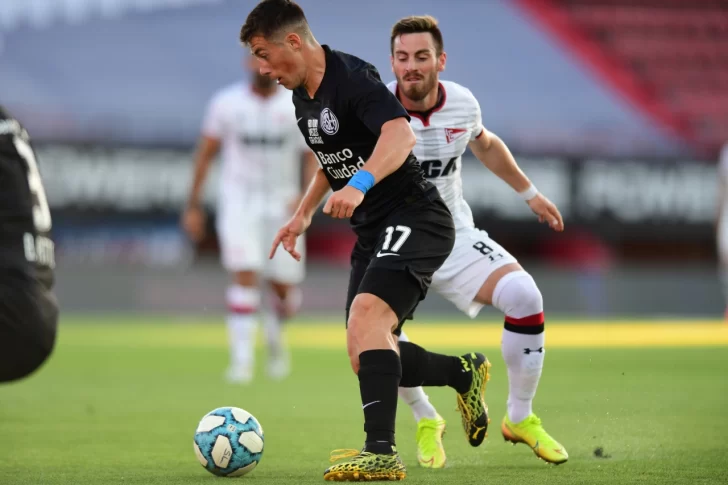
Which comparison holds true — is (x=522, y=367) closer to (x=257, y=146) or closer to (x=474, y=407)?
(x=474, y=407)

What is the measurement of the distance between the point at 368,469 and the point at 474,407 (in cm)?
114

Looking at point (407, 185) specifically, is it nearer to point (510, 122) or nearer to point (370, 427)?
point (370, 427)

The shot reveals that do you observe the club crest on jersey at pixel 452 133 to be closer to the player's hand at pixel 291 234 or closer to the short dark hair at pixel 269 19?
the player's hand at pixel 291 234

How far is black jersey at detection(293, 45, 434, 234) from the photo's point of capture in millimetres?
4613

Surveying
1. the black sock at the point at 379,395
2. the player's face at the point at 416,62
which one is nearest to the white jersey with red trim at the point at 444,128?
the player's face at the point at 416,62

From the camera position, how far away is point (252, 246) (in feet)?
33.4

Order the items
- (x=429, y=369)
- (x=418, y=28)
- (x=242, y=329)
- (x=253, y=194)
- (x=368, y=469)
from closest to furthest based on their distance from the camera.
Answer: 1. (x=368, y=469)
2. (x=429, y=369)
3. (x=418, y=28)
4. (x=242, y=329)
5. (x=253, y=194)

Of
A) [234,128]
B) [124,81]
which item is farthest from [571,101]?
[234,128]

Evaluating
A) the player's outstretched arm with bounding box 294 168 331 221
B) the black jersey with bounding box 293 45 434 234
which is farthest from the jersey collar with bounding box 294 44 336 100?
the player's outstretched arm with bounding box 294 168 331 221

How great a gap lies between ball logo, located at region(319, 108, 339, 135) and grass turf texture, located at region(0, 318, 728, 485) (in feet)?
4.74

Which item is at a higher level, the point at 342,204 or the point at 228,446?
the point at 342,204

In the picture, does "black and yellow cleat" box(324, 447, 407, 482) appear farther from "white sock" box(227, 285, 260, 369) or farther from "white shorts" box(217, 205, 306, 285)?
"white shorts" box(217, 205, 306, 285)

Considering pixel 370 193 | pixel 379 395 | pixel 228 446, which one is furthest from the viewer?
pixel 370 193

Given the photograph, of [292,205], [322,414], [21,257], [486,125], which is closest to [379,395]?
[21,257]
